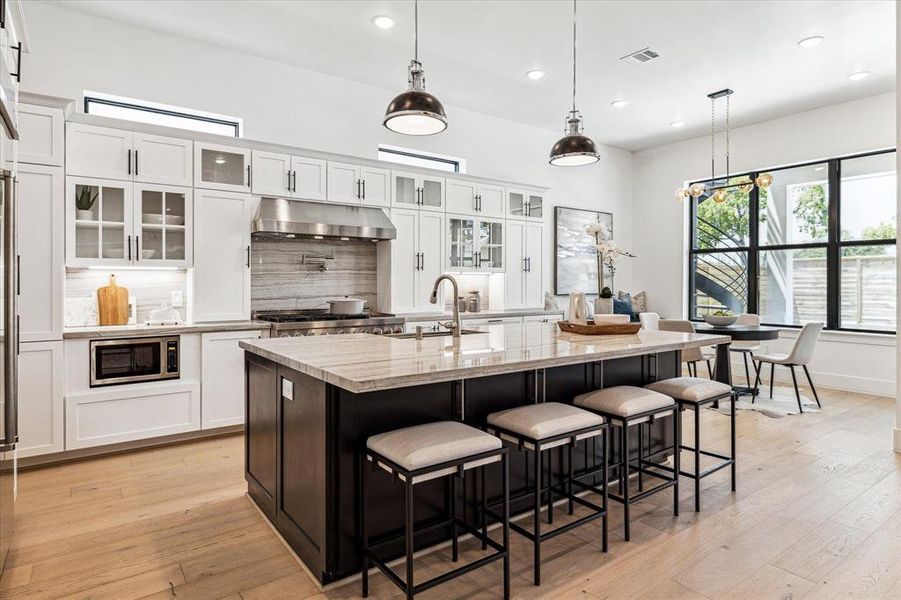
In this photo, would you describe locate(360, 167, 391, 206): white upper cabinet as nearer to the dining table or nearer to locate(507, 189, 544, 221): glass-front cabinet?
locate(507, 189, 544, 221): glass-front cabinet

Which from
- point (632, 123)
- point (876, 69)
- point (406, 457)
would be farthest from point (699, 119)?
point (406, 457)

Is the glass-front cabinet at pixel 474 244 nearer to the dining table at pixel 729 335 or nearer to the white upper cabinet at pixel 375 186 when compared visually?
the white upper cabinet at pixel 375 186

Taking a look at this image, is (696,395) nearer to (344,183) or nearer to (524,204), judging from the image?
(344,183)

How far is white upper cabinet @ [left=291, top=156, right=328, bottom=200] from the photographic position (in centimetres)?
469

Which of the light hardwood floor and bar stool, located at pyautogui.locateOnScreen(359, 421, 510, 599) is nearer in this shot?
Answer: bar stool, located at pyautogui.locateOnScreen(359, 421, 510, 599)

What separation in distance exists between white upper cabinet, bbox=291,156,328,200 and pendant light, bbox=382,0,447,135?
2.04 metres

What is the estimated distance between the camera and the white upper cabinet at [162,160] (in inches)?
157

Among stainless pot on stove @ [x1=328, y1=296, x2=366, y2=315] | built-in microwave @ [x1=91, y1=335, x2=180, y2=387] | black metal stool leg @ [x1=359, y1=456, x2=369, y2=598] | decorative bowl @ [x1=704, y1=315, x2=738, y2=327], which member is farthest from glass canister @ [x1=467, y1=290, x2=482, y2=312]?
black metal stool leg @ [x1=359, y1=456, x2=369, y2=598]

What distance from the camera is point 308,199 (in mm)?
4781

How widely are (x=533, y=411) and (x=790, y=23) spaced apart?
4.01 m

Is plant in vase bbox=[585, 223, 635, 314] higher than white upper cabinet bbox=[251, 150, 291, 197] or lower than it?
lower

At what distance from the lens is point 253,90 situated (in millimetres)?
4820

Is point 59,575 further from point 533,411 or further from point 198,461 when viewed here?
point 533,411

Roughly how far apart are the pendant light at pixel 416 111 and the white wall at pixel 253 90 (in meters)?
2.41
